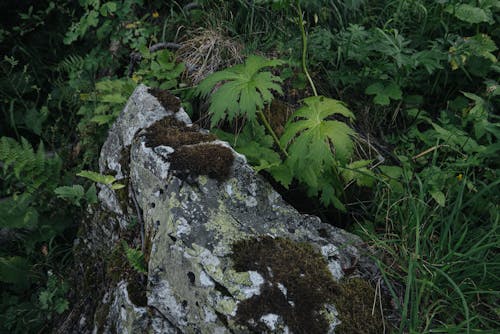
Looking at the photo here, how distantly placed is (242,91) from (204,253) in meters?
0.97

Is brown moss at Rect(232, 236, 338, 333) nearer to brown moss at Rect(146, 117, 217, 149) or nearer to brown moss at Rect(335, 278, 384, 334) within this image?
brown moss at Rect(335, 278, 384, 334)

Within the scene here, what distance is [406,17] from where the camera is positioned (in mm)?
3623

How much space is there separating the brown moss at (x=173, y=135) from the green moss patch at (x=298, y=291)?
0.76m

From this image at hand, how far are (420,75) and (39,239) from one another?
11.1 ft

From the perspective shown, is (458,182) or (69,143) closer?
(458,182)

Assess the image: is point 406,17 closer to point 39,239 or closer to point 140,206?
point 140,206

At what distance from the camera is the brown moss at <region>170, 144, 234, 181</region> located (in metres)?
2.30

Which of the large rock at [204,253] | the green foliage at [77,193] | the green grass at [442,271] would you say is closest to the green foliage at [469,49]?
the green grass at [442,271]

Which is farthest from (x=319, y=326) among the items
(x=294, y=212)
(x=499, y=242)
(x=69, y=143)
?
(x=69, y=143)

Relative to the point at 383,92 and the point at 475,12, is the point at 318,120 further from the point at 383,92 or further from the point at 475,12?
the point at 475,12

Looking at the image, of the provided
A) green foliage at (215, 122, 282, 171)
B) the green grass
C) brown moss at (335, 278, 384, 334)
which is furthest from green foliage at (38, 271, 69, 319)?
the green grass

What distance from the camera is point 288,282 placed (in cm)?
199

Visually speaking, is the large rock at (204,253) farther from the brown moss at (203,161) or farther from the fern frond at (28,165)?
the fern frond at (28,165)

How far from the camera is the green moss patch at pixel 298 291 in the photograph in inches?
73.8
